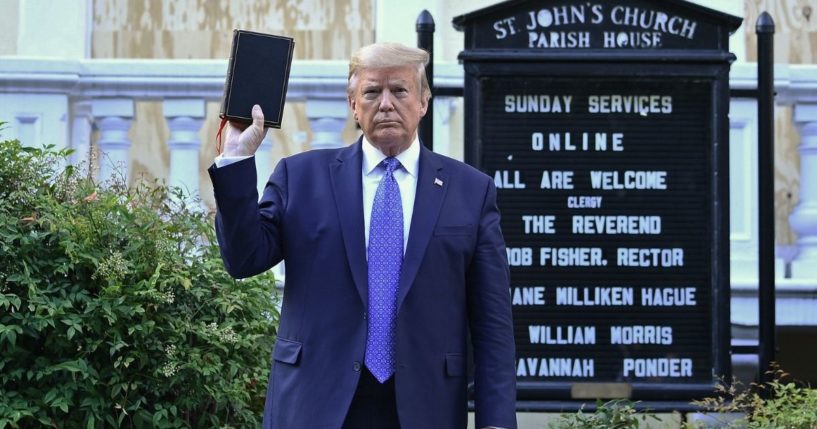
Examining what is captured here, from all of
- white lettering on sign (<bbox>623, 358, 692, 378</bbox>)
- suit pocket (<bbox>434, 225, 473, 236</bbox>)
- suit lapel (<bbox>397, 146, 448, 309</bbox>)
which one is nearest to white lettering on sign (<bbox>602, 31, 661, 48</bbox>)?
white lettering on sign (<bbox>623, 358, 692, 378</bbox>)

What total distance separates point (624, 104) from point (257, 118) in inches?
88.1

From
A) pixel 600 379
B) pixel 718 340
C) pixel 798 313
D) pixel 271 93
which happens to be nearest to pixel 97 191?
pixel 271 93

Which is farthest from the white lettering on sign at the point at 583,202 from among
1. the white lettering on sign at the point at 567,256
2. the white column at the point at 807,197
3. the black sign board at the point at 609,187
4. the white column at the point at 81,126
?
the white column at the point at 81,126

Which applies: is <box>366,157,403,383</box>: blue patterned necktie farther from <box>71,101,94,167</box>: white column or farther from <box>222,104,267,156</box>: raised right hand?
<box>71,101,94,167</box>: white column

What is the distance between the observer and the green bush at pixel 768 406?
4.46m

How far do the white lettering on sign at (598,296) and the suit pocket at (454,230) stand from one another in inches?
70.1

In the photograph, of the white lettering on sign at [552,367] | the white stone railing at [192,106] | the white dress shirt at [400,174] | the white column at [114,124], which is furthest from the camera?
the white column at [114,124]

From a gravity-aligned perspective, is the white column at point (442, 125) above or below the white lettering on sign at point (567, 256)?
above

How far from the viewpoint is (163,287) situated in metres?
4.12

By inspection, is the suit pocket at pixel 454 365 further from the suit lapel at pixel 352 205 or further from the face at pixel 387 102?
the face at pixel 387 102

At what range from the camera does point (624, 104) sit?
16.3 ft

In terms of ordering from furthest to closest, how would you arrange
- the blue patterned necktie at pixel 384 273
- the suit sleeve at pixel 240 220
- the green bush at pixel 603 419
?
the green bush at pixel 603 419, the blue patterned necktie at pixel 384 273, the suit sleeve at pixel 240 220

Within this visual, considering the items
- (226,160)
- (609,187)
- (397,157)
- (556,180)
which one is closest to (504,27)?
(556,180)

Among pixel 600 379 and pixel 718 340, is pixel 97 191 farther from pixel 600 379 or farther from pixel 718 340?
pixel 718 340
